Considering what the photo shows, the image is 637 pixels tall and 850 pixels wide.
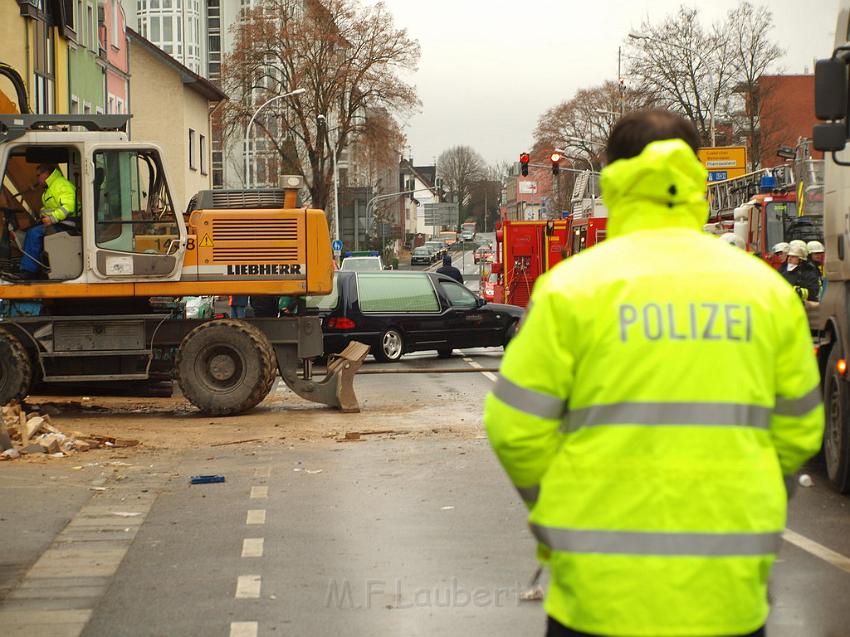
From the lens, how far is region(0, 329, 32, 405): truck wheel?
1573cm

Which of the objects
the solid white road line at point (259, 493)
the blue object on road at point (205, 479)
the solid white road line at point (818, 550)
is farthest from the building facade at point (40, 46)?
the solid white road line at point (818, 550)

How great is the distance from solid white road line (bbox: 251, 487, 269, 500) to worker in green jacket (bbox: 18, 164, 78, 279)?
6.64m

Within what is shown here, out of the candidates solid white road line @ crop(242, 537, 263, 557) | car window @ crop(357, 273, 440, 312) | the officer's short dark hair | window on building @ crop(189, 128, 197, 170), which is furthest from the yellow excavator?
window on building @ crop(189, 128, 197, 170)

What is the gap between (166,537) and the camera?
8539 millimetres

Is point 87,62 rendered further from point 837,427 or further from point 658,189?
point 658,189

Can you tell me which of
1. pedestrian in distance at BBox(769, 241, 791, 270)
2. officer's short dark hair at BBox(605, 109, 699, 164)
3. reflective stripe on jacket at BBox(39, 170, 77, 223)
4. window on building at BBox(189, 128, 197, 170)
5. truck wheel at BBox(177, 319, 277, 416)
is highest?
window on building at BBox(189, 128, 197, 170)

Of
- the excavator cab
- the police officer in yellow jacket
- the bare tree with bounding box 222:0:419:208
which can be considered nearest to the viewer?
the police officer in yellow jacket

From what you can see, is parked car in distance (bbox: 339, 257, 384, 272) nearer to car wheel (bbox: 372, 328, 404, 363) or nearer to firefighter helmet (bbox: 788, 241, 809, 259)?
car wheel (bbox: 372, 328, 404, 363)

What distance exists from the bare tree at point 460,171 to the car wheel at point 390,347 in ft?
505

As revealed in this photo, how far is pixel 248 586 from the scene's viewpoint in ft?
23.2

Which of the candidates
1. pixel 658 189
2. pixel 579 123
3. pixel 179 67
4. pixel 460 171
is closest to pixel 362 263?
pixel 179 67

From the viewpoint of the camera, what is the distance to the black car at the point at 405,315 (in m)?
24.6

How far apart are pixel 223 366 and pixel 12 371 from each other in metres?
2.31

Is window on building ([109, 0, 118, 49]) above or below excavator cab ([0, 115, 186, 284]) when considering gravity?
above
